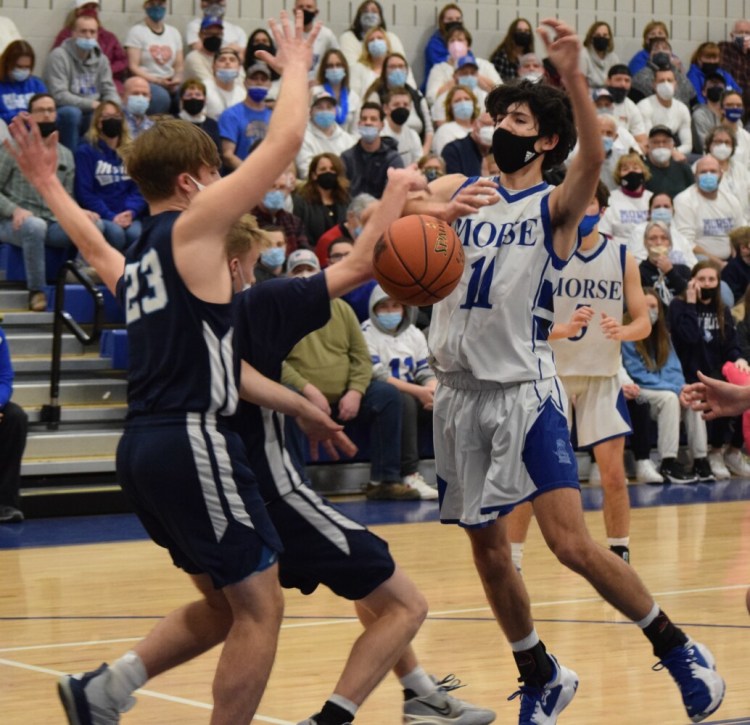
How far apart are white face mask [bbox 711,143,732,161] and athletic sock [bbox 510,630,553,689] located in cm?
1262

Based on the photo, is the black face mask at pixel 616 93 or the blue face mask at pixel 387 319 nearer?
the blue face mask at pixel 387 319

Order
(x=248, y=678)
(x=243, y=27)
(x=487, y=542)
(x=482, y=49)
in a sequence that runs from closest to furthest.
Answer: (x=248, y=678)
(x=487, y=542)
(x=243, y=27)
(x=482, y=49)

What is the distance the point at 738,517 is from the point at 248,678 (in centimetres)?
711

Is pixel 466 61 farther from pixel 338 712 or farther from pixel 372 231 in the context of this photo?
pixel 338 712

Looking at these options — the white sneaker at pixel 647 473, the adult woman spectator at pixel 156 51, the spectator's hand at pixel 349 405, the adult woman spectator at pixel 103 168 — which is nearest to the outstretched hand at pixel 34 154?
the spectator's hand at pixel 349 405

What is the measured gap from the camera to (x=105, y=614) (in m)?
7.14

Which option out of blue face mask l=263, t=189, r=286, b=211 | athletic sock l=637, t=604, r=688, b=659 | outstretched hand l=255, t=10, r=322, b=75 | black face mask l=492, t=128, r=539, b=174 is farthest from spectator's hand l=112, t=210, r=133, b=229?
outstretched hand l=255, t=10, r=322, b=75

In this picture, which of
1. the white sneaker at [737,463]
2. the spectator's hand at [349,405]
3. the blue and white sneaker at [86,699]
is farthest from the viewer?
the white sneaker at [737,463]

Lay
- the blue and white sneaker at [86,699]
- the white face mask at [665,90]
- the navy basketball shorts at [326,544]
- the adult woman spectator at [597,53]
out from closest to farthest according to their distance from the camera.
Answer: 1. the blue and white sneaker at [86,699]
2. the navy basketball shorts at [326,544]
3. the white face mask at [665,90]
4. the adult woman spectator at [597,53]

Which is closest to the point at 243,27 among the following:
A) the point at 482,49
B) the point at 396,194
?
the point at 482,49

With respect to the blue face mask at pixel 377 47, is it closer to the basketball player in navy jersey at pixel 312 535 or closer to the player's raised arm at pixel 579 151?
the player's raised arm at pixel 579 151

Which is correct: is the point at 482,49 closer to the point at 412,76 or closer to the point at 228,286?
the point at 412,76

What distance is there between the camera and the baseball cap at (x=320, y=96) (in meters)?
14.2

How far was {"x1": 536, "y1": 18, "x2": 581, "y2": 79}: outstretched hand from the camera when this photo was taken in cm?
452
